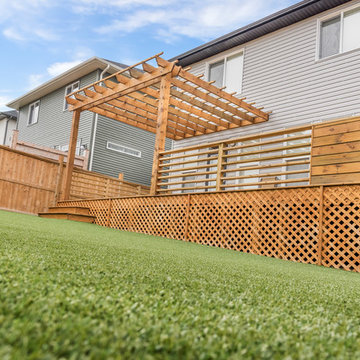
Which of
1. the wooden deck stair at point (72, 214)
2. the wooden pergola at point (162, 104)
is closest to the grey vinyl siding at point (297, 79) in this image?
the wooden pergola at point (162, 104)

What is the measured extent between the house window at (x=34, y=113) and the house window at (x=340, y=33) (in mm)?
15920

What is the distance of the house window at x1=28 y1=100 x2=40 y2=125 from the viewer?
2078 cm

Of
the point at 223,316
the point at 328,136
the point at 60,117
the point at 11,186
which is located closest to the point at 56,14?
the point at 60,117

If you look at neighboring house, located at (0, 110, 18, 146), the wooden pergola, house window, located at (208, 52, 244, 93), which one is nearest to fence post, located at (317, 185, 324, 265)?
the wooden pergola

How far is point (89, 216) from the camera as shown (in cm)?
1015

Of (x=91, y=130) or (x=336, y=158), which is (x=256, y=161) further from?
(x=91, y=130)

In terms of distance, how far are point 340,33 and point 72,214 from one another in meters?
8.44

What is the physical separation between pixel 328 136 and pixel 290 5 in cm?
601

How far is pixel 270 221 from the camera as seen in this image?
655 cm

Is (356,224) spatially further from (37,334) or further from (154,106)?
(154,106)

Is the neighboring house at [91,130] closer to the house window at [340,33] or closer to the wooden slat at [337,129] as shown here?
the house window at [340,33]

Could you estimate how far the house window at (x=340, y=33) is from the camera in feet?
30.4

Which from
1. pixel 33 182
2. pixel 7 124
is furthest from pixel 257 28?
pixel 7 124

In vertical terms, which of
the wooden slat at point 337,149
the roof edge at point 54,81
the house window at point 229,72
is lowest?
the wooden slat at point 337,149
